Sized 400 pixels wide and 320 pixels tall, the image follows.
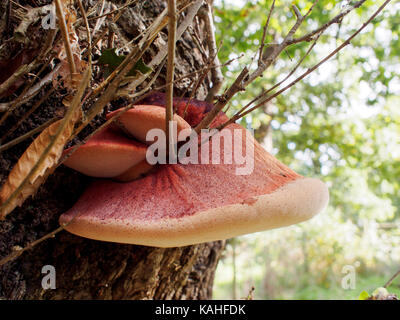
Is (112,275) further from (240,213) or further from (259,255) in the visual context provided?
(259,255)

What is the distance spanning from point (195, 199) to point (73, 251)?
433 mm

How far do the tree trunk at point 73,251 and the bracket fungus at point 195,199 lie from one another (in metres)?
0.09

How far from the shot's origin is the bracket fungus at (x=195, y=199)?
66 centimetres

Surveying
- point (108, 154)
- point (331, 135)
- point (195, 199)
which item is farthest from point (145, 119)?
point (331, 135)

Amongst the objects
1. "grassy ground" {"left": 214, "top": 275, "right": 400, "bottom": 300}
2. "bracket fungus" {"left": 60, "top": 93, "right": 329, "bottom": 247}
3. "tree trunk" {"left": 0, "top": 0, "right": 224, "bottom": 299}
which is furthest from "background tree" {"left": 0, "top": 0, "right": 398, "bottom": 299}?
"grassy ground" {"left": 214, "top": 275, "right": 400, "bottom": 300}

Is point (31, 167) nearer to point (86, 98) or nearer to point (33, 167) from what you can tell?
point (33, 167)

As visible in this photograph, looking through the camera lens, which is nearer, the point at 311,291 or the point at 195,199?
the point at 195,199

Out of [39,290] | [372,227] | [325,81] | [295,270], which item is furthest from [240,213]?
[295,270]

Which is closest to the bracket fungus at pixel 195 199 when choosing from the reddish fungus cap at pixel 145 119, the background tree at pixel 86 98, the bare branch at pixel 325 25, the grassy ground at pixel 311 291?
the reddish fungus cap at pixel 145 119

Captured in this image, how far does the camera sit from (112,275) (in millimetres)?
1009

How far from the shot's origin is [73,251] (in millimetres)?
912

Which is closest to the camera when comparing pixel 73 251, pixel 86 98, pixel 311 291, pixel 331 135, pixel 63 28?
pixel 63 28

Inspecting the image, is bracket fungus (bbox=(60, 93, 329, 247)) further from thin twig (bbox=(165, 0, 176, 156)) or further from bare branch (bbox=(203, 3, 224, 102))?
bare branch (bbox=(203, 3, 224, 102))

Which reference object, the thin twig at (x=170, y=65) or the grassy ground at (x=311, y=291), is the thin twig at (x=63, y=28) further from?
the grassy ground at (x=311, y=291)
